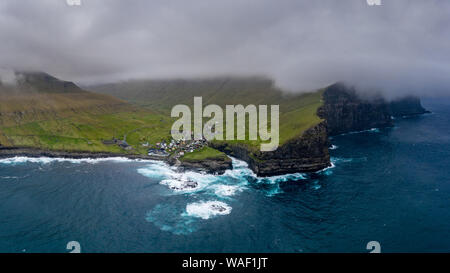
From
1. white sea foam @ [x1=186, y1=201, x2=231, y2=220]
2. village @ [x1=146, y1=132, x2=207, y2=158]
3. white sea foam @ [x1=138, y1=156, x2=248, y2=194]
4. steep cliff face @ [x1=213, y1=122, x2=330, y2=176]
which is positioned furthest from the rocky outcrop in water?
white sea foam @ [x1=186, y1=201, x2=231, y2=220]

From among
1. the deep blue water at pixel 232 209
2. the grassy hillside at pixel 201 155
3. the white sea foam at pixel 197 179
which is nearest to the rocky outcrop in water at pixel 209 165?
the grassy hillside at pixel 201 155

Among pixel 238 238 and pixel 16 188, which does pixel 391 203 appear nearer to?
pixel 238 238

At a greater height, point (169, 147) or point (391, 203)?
point (169, 147)

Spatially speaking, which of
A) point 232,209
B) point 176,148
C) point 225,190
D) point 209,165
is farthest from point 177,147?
point 232,209

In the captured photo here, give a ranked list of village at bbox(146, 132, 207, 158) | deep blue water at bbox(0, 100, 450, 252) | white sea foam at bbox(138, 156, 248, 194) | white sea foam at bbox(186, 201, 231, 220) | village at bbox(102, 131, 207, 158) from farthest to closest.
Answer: village at bbox(102, 131, 207, 158) → village at bbox(146, 132, 207, 158) → white sea foam at bbox(138, 156, 248, 194) → white sea foam at bbox(186, 201, 231, 220) → deep blue water at bbox(0, 100, 450, 252)

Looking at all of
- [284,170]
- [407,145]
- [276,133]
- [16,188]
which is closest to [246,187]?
[284,170]

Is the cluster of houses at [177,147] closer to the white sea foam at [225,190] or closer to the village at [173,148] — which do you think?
the village at [173,148]

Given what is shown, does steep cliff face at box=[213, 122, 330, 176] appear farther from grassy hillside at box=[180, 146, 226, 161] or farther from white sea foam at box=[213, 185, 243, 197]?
white sea foam at box=[213, 185, 243, 197]
